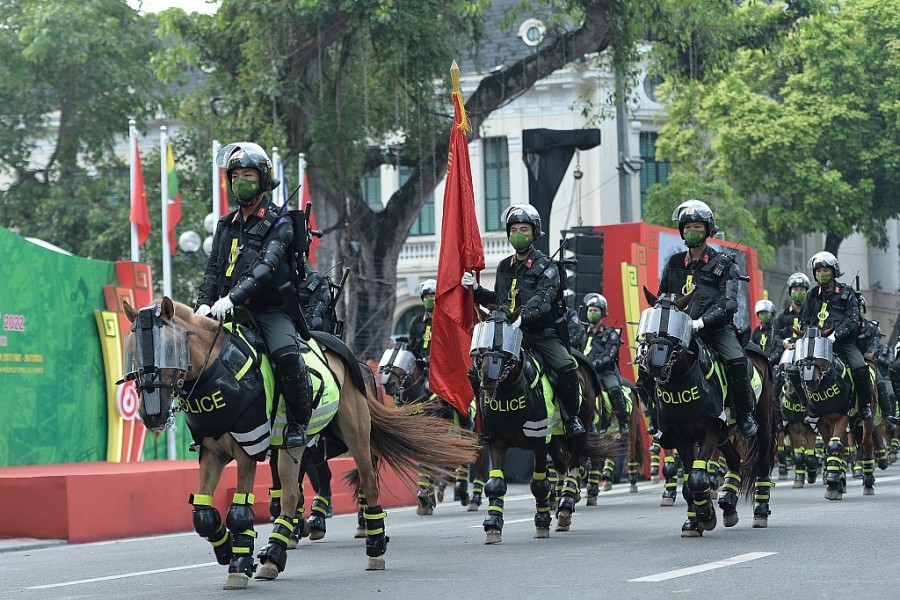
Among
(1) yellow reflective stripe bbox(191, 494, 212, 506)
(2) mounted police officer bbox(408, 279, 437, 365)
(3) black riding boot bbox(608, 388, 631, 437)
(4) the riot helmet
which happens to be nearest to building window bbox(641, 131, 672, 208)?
(3) black riding boot bbox(608, 388, 631, 437)

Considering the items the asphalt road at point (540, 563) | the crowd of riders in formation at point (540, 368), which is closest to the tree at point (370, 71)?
the crowd of riders in formation at point (540, 368)

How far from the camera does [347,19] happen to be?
2823 cm

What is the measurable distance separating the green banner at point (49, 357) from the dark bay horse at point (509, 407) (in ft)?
26.7

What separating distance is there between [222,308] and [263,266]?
0.40m

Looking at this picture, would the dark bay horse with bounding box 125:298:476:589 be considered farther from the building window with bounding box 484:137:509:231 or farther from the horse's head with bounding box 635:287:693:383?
the building window with bounding box 484:137:509:231

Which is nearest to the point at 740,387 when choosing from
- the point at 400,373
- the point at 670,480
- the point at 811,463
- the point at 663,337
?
the point at 663,337

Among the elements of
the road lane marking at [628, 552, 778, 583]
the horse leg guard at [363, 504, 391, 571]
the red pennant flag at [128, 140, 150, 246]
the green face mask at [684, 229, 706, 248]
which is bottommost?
the road lane marking at [628, 552, 778, 583]

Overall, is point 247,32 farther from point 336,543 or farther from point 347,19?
point 336,543

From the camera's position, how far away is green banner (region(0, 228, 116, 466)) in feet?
64.4

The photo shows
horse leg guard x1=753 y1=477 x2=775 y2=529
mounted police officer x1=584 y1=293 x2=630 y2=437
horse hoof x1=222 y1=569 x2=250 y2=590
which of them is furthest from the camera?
mounted police officer x1=584 y1=293 x2=630 y2=437

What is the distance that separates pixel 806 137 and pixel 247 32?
2422 centimetres

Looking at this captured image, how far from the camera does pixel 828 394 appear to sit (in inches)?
704

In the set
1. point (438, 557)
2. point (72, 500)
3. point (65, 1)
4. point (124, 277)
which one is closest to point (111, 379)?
point (124, 277)

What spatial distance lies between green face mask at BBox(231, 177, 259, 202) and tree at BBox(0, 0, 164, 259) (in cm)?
3198
